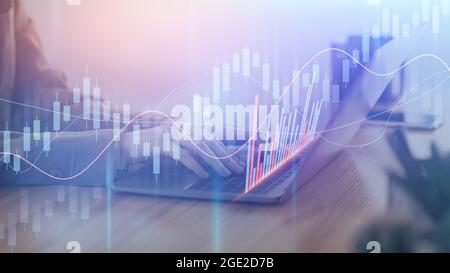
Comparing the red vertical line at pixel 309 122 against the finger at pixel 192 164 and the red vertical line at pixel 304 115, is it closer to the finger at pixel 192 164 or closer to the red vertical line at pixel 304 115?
the red vertical line at pixel 304 115

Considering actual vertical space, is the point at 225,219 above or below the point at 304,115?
below

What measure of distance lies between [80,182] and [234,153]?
359 millimetres

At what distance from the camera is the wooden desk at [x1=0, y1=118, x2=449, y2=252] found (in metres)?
1.32

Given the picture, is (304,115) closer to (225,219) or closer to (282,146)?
(282,146)

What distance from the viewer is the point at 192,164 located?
52.4 inches

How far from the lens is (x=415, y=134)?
4.36 ft

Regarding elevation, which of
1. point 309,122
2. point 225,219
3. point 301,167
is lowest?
point 225,219

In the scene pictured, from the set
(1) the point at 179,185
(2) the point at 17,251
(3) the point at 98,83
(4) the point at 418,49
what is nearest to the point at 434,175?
(4) the point at 418,49

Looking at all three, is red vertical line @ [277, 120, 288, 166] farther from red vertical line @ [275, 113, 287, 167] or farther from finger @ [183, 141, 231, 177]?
finger @ [183, 141, 231, 177]

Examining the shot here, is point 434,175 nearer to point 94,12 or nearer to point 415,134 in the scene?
point 415,134

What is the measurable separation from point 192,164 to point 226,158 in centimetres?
8

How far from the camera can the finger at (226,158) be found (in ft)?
4.35

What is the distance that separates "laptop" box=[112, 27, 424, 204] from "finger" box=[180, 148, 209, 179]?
10mm

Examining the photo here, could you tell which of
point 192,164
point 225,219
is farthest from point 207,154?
point 225,219
